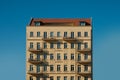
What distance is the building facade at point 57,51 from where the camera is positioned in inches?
7338

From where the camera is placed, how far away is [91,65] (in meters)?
186

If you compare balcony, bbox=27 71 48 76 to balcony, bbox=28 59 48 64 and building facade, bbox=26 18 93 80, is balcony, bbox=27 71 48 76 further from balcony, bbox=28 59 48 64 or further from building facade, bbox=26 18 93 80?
balcony, bbox=28 59 48 64

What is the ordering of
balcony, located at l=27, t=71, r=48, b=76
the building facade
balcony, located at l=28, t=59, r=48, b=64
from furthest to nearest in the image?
1. balcony, located at l=28, t=59, r=48, b=64
2. the building facade
3. balcony, located at l=27, t=71, r=48, b=76

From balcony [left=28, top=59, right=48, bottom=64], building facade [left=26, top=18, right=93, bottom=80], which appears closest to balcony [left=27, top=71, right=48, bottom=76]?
building facade [left=26, top=18, right=93, bottom=80]

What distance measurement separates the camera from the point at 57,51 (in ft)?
616

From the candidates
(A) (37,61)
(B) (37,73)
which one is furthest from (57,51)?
(B) (37,73)

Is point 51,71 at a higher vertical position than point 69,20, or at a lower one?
lower

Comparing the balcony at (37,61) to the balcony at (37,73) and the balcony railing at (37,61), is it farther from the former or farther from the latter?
the balcony at (37,73)

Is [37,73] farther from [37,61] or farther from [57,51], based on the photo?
[57,51]

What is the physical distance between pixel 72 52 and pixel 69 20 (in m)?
12.1

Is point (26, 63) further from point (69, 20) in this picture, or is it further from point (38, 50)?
point (69, 20)

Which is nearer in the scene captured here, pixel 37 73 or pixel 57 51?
pixel 37 73

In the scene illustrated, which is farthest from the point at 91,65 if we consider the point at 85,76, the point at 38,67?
the point at 38,67

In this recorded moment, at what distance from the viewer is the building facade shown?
186 meters
